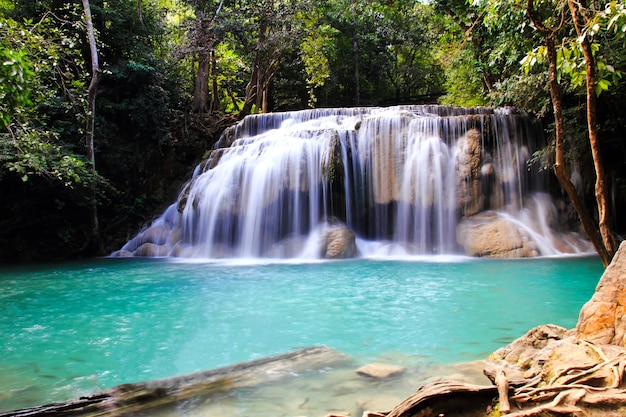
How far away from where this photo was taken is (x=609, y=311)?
3.13 m

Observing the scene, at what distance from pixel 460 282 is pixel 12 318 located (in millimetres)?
7167

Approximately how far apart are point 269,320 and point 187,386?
A: 8.11ft

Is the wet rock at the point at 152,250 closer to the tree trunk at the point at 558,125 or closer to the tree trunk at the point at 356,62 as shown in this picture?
the tree trunk at the point at 558,125

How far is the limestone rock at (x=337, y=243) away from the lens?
1230 cm

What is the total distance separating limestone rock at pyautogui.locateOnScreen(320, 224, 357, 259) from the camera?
12.3m

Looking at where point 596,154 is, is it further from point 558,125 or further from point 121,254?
point 121,254

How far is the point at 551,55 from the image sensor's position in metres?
4.71

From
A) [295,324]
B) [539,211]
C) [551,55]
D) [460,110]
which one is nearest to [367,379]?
[295,324]

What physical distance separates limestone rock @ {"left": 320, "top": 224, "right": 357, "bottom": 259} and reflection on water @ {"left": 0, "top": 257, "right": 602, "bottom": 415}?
186 centimetres

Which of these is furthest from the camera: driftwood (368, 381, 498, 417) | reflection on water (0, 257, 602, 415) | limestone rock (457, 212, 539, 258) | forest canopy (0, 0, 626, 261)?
forest canopy (0, 0, 626, 261)

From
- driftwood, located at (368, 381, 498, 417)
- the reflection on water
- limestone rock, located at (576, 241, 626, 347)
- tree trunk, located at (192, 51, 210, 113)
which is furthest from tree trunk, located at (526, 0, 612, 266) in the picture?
tree trunk, located at (192, 51, 210, 113)

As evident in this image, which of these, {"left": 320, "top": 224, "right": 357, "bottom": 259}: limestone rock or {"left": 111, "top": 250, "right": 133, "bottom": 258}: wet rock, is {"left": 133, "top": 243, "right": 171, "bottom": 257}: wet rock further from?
{"left": 320, "top": 224, "right": 357, "bottom": 259}: limestone rock

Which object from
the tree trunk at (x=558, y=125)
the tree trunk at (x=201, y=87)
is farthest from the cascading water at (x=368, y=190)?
the tree trunk at (x=558, y=125)

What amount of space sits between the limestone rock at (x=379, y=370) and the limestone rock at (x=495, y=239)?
863 centimetres
